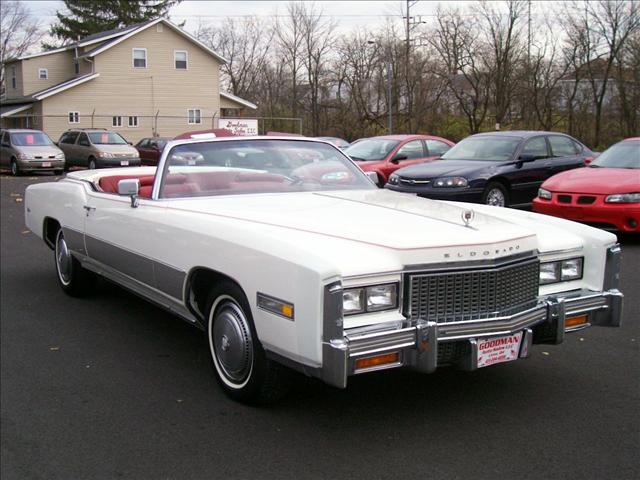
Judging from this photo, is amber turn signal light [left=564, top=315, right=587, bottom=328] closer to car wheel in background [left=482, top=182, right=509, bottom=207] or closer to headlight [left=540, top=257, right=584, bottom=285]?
headlight [left=540, top=257, right=584, bottom=285]

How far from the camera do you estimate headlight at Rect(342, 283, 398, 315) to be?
10.9 feet

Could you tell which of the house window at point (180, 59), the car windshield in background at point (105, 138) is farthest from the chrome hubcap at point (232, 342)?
the house window at point (180, 59)

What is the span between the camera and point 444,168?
1163 centimetres

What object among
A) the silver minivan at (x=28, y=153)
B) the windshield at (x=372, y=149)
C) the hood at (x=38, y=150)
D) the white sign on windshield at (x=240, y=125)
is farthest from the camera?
the white sign on windshield at (x=240, y=125)

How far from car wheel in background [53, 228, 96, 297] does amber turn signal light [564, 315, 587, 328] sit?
4.40 m

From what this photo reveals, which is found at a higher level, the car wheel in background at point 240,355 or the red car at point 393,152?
the red car at point 393,152

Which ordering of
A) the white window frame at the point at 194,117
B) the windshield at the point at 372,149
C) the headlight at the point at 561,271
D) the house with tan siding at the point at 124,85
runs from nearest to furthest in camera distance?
the headlight at the point at 561,271
the windshield at the point at 372,149
the house with tan siding at the point at 124,85
the white window frame at the point at 194,117

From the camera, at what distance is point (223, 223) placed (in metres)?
4.07

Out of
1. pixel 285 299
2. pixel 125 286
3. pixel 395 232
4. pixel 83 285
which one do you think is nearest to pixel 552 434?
pixel 395 232

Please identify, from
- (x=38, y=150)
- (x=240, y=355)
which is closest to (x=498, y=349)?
(x=240, y=355)

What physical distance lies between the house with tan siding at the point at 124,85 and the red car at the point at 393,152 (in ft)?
91.3

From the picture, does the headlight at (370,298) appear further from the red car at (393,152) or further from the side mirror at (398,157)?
the side mirror at (398,157)

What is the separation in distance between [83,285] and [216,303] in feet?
9.87

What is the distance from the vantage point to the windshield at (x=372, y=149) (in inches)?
567
